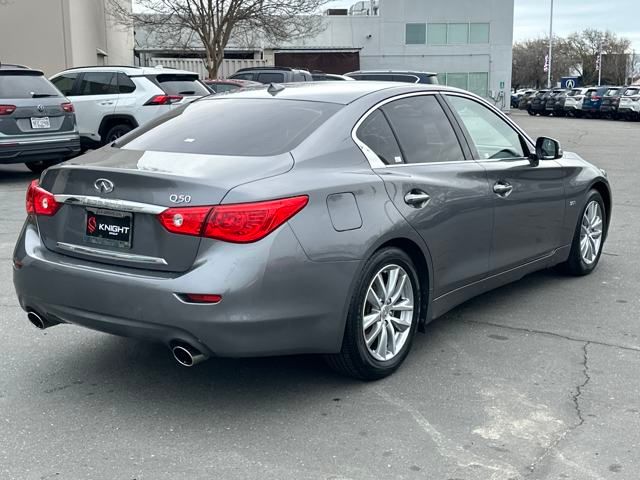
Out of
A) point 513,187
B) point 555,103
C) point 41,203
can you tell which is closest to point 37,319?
point 41,203

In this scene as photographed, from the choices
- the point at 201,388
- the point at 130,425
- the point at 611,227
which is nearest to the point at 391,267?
the point at 201,388

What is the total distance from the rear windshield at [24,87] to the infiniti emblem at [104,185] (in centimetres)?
839

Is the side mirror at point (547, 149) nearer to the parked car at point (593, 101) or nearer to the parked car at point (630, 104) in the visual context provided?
the parked car at point (630, 104)

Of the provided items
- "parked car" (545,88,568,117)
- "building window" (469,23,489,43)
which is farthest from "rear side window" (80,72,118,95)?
"building window" (469,23,489,43)

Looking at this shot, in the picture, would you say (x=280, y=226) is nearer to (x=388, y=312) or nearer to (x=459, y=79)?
(x=388, y=312)

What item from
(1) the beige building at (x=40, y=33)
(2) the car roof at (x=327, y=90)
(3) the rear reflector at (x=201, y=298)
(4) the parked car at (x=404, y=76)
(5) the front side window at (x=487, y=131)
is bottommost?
(3) the rear reflector at (x=201, y=298)

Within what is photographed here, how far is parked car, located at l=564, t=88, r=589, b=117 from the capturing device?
45469 mm

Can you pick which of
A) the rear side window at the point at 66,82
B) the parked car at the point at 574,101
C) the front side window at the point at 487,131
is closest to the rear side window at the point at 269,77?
the rear side window at the point at 66,82

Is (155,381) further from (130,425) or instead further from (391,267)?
(391,267)

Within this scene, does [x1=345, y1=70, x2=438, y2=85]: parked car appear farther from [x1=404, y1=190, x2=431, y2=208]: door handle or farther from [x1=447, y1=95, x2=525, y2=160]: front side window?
[x1=404, y1=190, x2=431, y2=208]: door handle

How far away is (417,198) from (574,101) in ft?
145

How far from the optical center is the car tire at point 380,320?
161 inches

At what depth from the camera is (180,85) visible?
579 inches

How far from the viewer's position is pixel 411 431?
3.77 m
